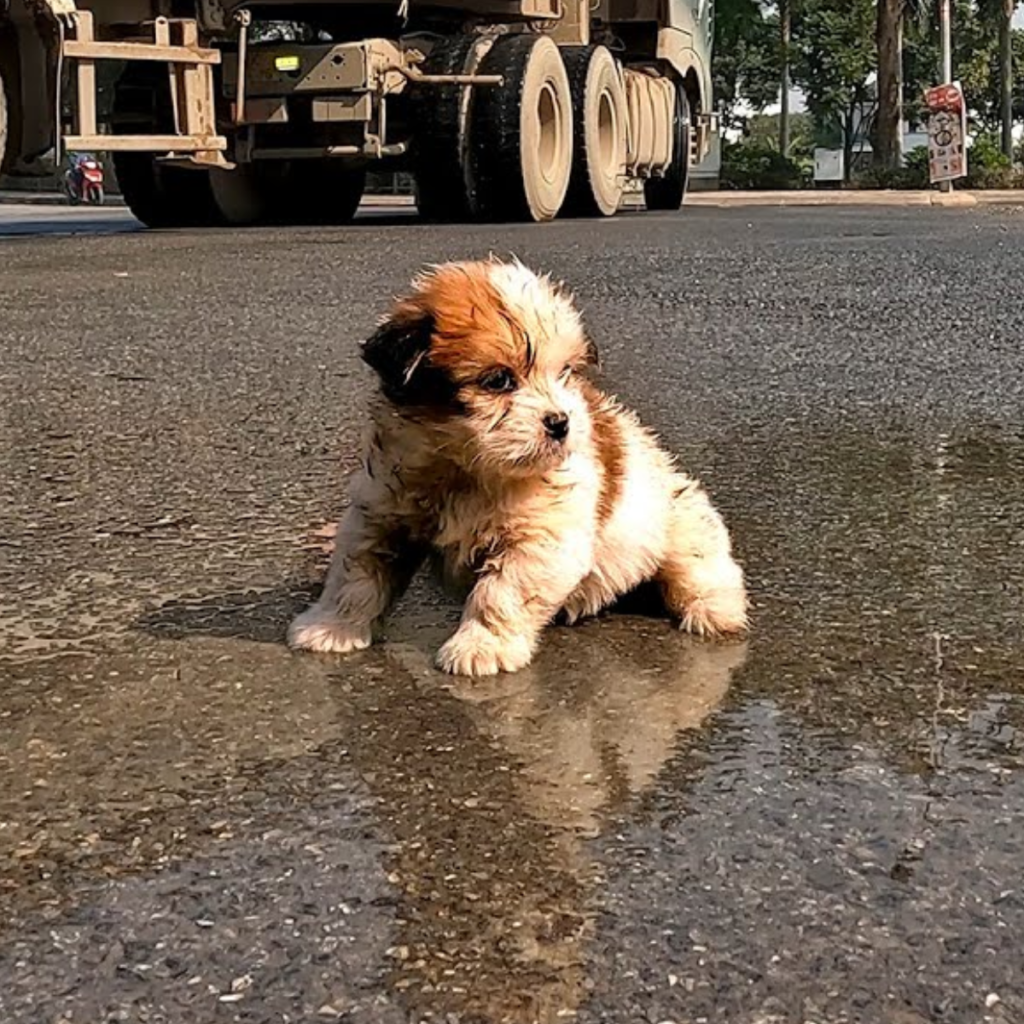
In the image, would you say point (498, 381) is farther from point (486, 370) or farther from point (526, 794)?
point (526, 794)

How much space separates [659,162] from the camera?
65.9 feet

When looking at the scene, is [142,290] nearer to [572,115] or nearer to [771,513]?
[771,513]

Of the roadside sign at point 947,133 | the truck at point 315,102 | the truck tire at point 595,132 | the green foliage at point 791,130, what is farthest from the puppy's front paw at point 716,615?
the green foliage at point 791,130

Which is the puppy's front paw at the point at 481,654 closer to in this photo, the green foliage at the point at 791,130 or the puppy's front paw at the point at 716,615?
the puppy's front paw at the point at 716,615

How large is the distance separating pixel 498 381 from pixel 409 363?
0.15 metres

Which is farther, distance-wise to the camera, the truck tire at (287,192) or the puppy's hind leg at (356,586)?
the truck tire at (287,192)

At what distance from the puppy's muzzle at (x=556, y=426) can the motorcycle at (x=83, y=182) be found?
34.5m

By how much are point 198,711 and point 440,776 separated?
1.52ft

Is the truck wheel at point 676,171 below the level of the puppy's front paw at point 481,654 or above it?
above

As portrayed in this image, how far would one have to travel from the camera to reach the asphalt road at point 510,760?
5.53 ft

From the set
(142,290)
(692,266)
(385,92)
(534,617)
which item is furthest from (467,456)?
(385,92)

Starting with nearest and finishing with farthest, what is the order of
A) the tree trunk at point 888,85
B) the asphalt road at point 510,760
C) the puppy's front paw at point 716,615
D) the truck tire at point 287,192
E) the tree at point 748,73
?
1. the asphalt road at point 510,760
2. the puppy's front paw at point 716,615
3. the truck tire at point 287,192
4. the tree trunk at point 888,85
5. the tree at point 748,73

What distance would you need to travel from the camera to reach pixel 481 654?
269cm

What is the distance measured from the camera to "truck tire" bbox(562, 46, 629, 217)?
53.0 ft
